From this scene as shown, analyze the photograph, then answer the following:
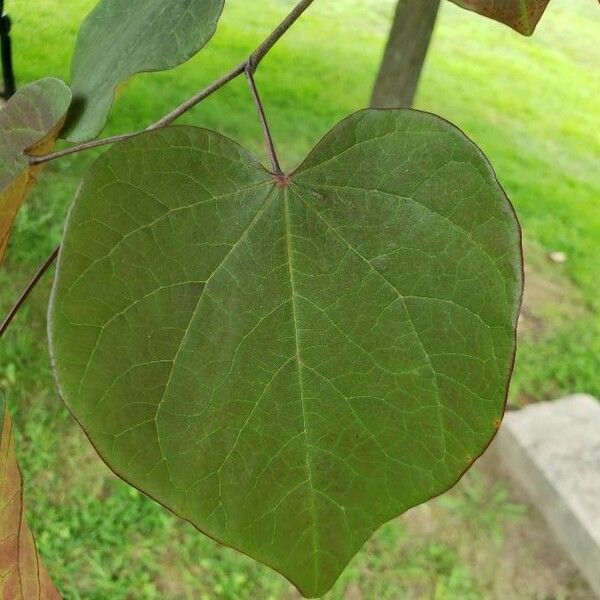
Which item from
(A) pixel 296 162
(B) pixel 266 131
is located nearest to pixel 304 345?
(B) pixel 266 131

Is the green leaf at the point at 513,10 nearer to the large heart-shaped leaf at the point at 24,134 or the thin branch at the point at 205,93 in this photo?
the thin branch at the point at 205,93

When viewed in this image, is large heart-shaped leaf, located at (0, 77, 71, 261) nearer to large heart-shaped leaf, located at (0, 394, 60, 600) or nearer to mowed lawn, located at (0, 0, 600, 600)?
large heart-shaped leaf, located at (0, 394, 60, 600)

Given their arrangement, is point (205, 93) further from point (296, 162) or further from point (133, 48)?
point (296, 162)

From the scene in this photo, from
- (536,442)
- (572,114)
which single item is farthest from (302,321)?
(572,114)

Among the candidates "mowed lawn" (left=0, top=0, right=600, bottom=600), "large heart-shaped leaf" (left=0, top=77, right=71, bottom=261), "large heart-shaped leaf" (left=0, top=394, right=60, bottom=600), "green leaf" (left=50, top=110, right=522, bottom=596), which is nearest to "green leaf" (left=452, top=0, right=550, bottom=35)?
"green leaf" (left=50, top=110, right=522, bottom=596)

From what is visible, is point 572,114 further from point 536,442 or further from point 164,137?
point 164,137

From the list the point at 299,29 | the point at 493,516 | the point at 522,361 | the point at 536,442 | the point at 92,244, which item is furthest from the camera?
the point at 299,29
